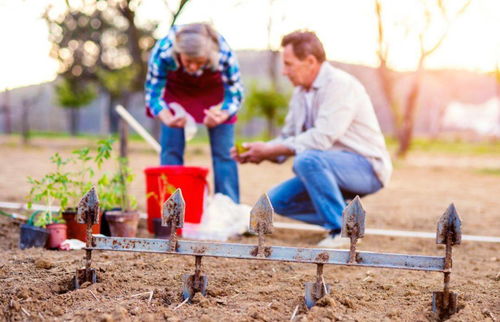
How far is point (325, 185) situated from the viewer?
3.83 meters

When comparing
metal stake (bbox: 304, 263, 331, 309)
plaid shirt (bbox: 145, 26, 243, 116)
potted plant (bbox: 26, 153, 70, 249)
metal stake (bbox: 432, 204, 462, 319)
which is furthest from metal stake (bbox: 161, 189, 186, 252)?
plaid shirt (bbox: 145, 26, 243, 116)

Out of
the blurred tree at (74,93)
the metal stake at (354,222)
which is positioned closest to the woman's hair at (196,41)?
the metal stake at (354,222)

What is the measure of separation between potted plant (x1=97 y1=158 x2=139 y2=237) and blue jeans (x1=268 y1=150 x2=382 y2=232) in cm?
110

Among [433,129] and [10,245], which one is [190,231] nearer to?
[10,245]

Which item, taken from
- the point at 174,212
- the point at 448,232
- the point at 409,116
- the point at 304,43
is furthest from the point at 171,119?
the point at 409,116

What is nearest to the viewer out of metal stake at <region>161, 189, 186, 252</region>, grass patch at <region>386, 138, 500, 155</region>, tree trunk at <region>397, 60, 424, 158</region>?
metal stake at <region>161, 189, 186, 252</region>

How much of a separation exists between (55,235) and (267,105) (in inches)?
649

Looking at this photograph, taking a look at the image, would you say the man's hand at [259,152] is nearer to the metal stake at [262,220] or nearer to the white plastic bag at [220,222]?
the white plastic bag at [220,222]

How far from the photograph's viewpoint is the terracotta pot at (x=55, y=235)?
3240 mm

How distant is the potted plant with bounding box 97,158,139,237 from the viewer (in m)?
3.58

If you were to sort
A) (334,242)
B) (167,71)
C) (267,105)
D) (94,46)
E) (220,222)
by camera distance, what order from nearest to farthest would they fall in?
(334,242), (220,222), (167,71), (267,105), (94,46)

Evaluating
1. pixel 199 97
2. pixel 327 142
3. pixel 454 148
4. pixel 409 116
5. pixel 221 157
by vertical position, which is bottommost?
pixel 221 157

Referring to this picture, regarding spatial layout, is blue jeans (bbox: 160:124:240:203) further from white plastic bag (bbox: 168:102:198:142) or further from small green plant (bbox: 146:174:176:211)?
small green plant (bbox: 146:174:176:211)

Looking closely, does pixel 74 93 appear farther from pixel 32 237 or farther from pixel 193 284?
pixel 193 284
